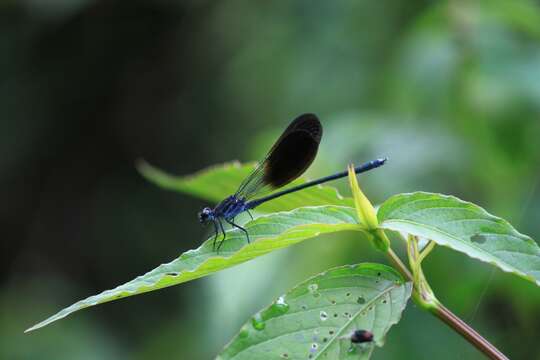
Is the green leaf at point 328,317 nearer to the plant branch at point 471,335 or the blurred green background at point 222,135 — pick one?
the plant branch at point 471,335

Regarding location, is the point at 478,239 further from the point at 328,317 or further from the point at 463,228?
the point at 328,317

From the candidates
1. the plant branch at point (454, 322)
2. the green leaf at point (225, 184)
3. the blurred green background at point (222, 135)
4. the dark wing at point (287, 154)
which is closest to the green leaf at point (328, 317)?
the plant branch at point (454, 322)

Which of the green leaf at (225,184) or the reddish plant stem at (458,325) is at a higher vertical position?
the green leaf at (225,184)

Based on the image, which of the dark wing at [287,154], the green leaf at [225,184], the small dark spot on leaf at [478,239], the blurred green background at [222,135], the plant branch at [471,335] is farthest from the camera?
the blurred green background at [222,135]

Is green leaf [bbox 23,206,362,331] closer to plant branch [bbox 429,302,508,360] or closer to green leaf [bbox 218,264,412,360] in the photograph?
green leaf [bbox 218,264,412,360]

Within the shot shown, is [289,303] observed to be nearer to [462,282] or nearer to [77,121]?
[462,282]

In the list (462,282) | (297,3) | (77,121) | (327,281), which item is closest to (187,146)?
(77,121)

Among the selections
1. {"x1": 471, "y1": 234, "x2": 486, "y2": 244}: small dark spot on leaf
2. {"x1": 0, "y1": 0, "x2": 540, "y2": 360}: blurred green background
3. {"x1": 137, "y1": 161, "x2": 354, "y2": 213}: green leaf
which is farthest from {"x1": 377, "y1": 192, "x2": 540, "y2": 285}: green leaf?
{"x1": 0, "y1": 0, "x2": 540, "y2": 360}: blurred green background
